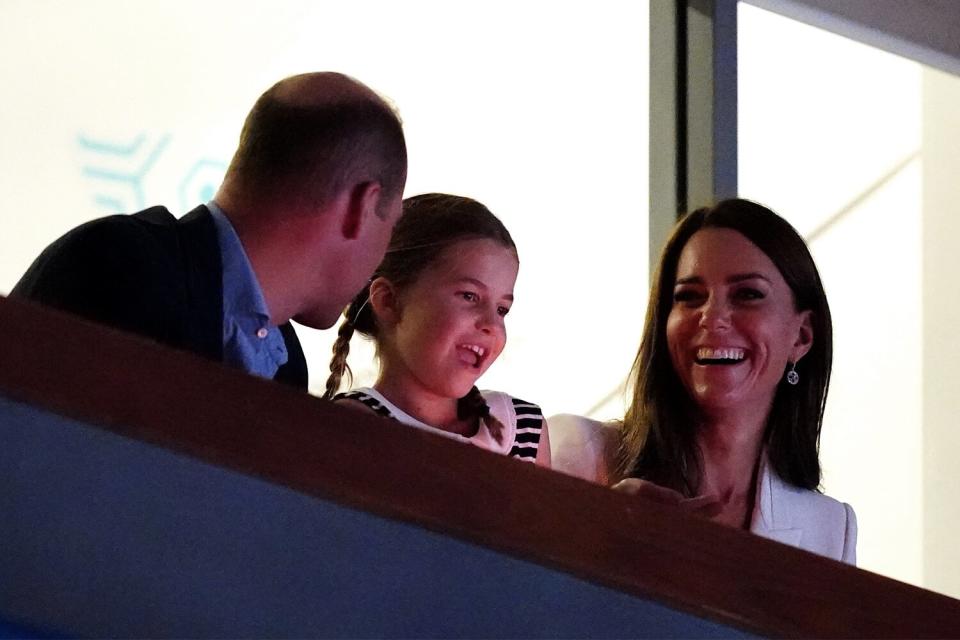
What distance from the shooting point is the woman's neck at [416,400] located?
1.72m

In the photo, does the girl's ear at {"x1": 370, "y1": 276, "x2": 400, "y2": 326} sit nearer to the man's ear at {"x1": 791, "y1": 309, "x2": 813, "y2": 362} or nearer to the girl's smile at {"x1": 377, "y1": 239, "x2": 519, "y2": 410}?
the girl's smile at {"x1": 377, "y1": 239, "x2": 519, "y2": 410}

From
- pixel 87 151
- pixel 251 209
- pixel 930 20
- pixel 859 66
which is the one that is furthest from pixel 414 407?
pixel 859 66

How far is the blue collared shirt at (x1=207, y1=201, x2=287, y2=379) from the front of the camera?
4.04 ft

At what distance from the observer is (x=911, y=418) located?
10.8 ft

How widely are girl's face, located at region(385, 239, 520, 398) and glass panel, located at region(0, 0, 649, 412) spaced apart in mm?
1139

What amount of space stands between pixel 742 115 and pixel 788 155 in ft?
0.51

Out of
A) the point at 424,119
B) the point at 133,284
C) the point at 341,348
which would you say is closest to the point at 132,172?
the point at 424,119

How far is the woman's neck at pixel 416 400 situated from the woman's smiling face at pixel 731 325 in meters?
0.30

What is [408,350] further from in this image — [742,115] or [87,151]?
[742,115]

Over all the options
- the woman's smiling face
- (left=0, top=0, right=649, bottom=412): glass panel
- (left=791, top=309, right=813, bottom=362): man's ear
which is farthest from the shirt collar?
(left=0, top=0, right=649, bottom=412): glass panel

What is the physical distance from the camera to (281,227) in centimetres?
127

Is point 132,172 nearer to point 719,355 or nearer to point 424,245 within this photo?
point 424,245

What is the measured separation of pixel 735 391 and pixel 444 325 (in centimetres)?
37

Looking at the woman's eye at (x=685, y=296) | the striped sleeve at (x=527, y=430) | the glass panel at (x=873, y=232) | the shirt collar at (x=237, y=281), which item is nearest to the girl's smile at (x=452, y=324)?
the striped sleeve at (x=527, y=430)
